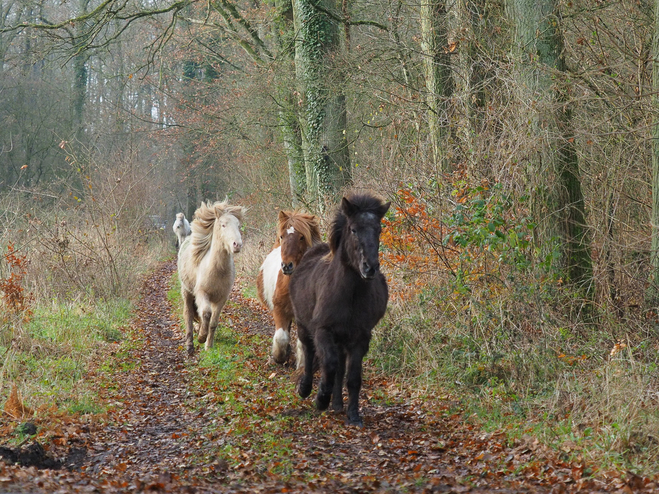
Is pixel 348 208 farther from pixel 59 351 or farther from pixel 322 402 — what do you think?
pixel 59 351

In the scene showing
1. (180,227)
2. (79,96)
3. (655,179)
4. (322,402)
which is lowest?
(322,402)

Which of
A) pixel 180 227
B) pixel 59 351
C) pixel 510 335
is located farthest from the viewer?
pixel 180 227

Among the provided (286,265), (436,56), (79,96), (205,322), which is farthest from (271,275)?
(79,96)

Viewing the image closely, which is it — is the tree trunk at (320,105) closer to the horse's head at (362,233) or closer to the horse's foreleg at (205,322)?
the horse's foreleg at (205,322)

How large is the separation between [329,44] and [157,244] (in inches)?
728

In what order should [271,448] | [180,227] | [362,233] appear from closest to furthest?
[271,448]
[362,233]
[180,227]

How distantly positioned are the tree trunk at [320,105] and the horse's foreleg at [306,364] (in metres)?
6.41

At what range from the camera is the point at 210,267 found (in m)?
10.5

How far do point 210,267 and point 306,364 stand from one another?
3.48 meters

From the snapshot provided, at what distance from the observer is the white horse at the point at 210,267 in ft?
33.9

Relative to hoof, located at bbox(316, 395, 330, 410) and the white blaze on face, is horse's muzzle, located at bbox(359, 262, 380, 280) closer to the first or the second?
hoof, located at bbox(316, 395, 330, 410)

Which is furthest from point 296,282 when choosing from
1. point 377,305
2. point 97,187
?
point 97,187

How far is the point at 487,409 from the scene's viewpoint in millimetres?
6621

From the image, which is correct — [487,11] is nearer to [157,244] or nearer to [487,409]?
[487,409]
